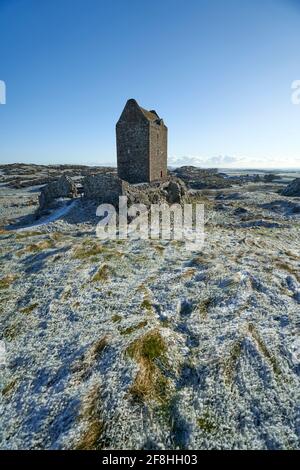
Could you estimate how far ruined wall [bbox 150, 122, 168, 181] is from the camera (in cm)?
3559

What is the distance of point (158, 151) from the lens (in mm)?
38125

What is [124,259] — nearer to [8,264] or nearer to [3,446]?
[8,264]

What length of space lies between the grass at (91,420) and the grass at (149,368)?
1035 millimetres

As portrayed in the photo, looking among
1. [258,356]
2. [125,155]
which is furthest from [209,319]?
[125,155]

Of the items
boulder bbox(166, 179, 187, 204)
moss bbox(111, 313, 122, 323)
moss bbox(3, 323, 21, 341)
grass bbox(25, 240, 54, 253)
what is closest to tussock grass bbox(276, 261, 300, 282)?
moss bbox(111, 313, 122, 323)

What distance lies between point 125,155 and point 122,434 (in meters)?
33.4

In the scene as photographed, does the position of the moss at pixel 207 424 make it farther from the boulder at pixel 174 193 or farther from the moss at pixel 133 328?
the boulder at pixel 174 193

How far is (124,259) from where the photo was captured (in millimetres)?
16438

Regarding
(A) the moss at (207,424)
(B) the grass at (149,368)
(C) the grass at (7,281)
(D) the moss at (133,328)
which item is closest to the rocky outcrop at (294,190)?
(D) the moss at (133,328)

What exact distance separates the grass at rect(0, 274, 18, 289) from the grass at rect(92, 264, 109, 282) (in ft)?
15.3

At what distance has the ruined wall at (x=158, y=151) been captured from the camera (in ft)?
117

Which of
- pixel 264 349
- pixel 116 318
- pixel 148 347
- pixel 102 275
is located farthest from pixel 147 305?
pixel 264 349

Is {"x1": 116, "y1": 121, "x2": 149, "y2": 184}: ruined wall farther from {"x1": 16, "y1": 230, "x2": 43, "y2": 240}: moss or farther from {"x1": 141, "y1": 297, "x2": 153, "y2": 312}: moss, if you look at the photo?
{"x1": 141, "y1": 297, "x2": 153, "y2": 312}: moss
